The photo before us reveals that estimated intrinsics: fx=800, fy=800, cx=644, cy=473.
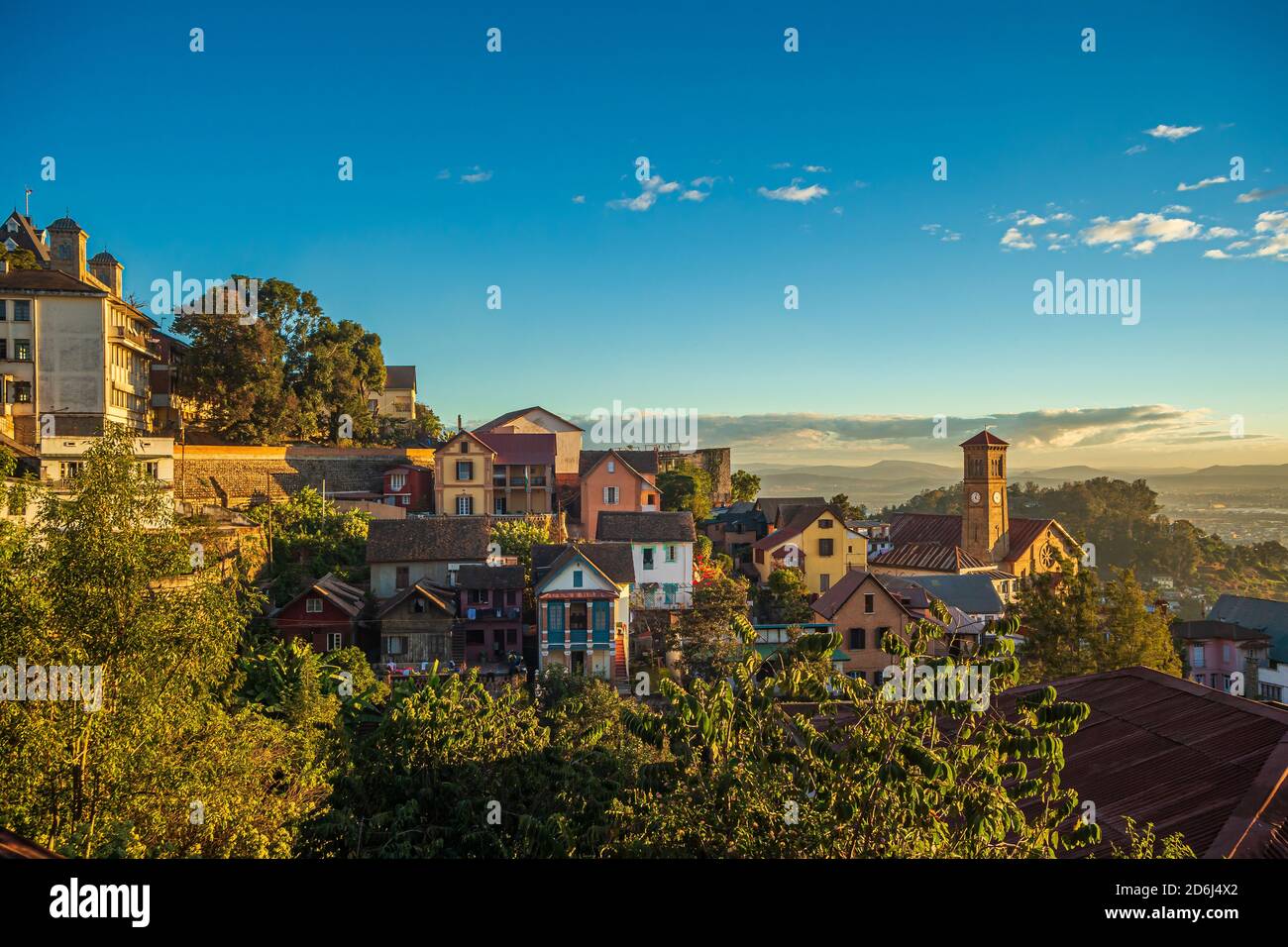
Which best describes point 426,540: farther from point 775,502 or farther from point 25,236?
point 25,236

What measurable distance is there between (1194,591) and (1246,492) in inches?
833

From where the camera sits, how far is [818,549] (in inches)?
1610

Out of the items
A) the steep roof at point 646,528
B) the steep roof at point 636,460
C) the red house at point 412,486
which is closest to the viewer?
the steep roof at point 646,528

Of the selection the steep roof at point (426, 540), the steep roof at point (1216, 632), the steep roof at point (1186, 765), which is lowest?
the steep roof at point (1216, 632)

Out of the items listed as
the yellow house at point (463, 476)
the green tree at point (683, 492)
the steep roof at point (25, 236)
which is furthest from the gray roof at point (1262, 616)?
the steep roof at point (25, 236)

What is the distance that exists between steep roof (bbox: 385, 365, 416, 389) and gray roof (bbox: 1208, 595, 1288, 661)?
54689 mm

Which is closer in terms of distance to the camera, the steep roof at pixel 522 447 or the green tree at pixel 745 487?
the steep roof at pixel 522 447

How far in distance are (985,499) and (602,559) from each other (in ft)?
97.7

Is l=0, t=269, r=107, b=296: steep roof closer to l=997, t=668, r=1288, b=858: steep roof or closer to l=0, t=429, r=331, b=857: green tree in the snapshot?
l=0, t=429, r=331, b=857: green tree

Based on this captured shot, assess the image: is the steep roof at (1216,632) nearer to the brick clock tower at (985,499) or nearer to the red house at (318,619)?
the brick clock tower at (985,499)

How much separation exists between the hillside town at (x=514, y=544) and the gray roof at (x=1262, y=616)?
0.09 meters

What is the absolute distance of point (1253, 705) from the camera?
934 centimetres

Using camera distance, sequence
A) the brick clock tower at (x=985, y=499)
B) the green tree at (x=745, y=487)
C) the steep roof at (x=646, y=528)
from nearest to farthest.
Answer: the steep roof at (x=646, y=528)
the brick clock tower at (x=985, y=499)
the green tree at (x=745, y=487)

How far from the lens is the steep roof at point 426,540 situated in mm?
30688
